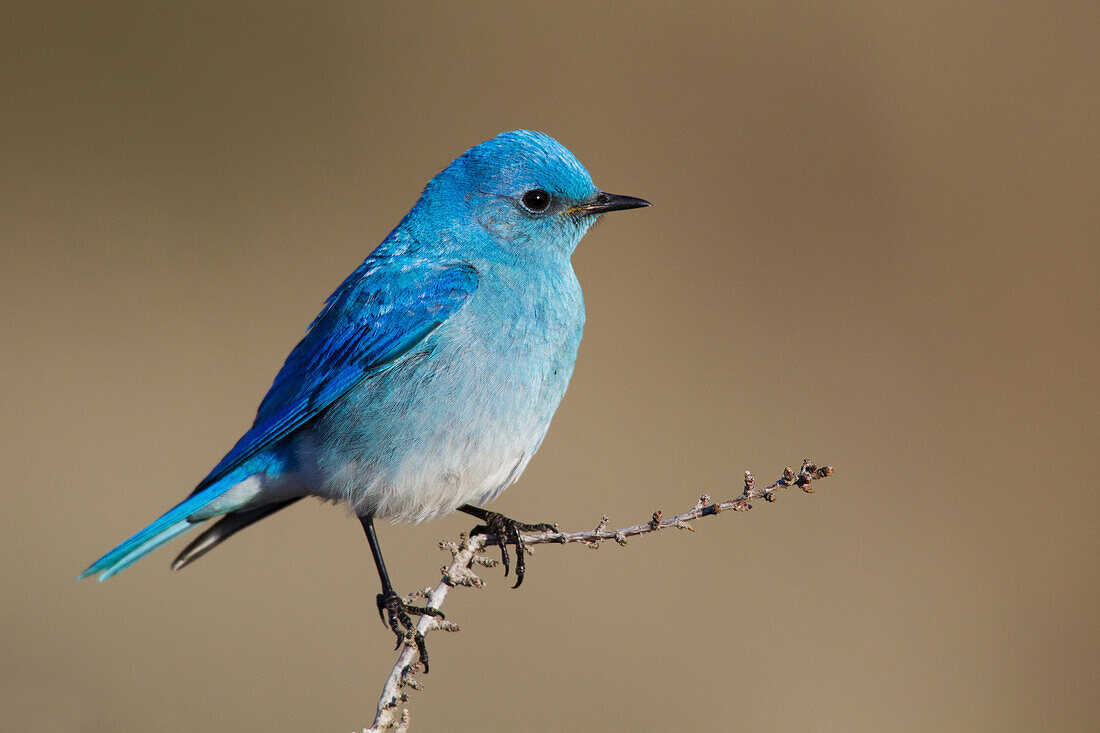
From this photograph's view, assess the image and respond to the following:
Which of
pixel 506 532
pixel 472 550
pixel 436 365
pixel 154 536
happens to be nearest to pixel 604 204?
pixel 436 365

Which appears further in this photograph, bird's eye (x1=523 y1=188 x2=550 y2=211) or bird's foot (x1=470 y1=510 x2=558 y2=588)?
bird's eye (x1=523 y1=188 x2=550 y2=211)

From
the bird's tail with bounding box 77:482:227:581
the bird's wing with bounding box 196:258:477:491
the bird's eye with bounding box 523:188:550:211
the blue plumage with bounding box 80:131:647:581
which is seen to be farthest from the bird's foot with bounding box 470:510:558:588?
the bird's eye with bounding box 523:188:550:211

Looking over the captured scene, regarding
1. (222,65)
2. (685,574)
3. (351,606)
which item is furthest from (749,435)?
(222,65)

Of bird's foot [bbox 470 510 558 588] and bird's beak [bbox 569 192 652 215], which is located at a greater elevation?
bird's beak [bbox 569 192 652 215]

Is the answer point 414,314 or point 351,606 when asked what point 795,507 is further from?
point 414,314

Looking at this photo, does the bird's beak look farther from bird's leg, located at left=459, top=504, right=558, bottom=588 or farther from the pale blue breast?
bird's leg, located at left=459, top=504, right=558, bottom=588

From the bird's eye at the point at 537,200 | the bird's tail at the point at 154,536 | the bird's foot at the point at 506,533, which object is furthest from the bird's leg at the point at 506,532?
the bird's eye at the point at 537,200

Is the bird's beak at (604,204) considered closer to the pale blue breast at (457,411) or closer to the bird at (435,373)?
the bird at (435,373)
